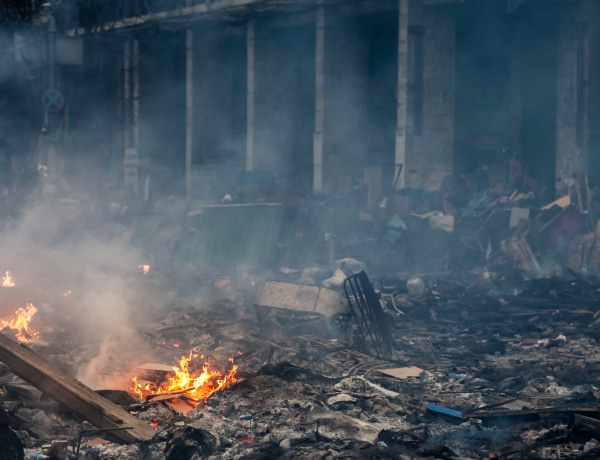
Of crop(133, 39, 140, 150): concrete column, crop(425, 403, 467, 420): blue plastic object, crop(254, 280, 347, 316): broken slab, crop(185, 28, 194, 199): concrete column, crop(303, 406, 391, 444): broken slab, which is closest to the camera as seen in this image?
crop(303, 406, 391, 444): broken slab

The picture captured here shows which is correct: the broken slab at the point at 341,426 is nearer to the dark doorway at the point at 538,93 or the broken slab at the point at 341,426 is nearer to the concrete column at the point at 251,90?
the dark doorway at the point at 538,93

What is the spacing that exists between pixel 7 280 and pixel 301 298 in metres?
6.29

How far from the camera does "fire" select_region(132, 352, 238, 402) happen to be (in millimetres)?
7742

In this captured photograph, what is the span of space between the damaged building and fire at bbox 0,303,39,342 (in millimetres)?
56

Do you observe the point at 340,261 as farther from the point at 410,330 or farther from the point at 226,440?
the point at 226,440

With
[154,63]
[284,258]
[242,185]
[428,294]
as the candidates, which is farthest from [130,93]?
[428,294]

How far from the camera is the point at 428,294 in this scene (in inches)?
522

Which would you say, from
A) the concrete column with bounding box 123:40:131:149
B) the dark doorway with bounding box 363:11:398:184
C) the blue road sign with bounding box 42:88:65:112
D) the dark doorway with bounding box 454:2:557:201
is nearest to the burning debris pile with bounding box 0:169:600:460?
Result: the dark doorway with bounding box 454:2:557:201

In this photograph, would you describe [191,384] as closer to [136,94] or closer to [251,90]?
[251,90]

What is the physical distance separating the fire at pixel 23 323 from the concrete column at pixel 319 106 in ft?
39.4

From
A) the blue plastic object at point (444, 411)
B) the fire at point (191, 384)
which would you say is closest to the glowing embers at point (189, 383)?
the fire at point (191, 384)

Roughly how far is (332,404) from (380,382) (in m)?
1.05

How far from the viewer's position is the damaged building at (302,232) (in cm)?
672

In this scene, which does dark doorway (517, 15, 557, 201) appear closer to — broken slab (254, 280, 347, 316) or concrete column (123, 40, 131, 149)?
broken slab (254, 280, 347, 316)
